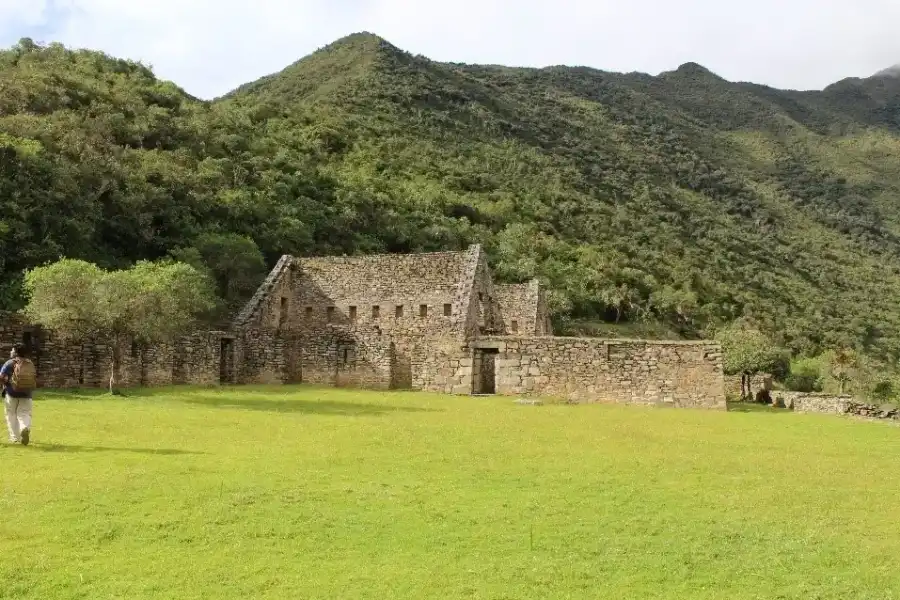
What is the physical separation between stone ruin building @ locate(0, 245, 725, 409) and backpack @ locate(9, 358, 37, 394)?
29.6 feet

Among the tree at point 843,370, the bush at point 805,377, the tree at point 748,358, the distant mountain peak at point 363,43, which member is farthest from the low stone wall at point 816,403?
the distant mountain peak at point 363,43

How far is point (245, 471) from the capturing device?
1019 cm

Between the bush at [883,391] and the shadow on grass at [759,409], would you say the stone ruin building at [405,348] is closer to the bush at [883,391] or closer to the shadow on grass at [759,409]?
the shadow on grass at [759,409]

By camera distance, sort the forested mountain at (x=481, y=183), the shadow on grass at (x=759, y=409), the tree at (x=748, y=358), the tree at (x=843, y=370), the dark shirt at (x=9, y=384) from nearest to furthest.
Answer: the dark shirt at (x=9, y=384)
the shadow on grass at (x=759, y=409)
the tree at (x=748, y=358)
the forested mountain at (x=481, y=183)
the tree at (x=843, y=370)

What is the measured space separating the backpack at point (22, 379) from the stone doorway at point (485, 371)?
16117 millimetres

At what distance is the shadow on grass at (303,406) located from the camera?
18219 mm

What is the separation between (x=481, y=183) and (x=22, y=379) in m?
63.9

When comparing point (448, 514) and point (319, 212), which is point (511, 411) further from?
point (319, 212)

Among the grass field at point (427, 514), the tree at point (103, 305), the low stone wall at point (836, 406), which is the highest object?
the tree at point (103, 305)

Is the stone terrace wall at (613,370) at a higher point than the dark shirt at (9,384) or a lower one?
lower

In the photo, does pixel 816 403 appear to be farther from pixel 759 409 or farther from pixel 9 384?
pixel 9 384

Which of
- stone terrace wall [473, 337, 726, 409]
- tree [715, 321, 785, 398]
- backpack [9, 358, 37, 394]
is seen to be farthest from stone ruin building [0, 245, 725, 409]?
tree [715, 321, 785, 398]

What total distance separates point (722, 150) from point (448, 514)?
385 ft

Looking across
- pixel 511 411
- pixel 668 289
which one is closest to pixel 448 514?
pixel 511 411
